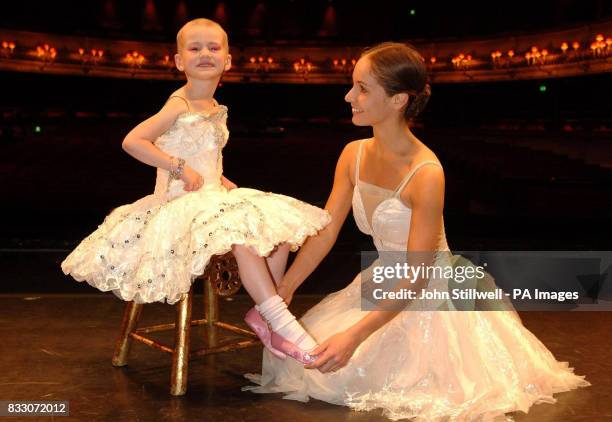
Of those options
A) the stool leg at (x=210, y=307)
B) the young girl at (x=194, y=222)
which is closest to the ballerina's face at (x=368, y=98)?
the young girl at (x=194, y=222)

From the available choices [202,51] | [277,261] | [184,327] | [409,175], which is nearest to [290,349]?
[277,261]

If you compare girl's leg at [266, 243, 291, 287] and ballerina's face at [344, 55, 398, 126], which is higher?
ballerina's face at [344, 55, 398, 126]

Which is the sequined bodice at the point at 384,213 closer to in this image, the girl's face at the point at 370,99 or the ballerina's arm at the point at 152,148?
the girl's face at the point at 370,99

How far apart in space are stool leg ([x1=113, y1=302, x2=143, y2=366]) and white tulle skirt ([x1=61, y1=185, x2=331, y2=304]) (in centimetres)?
26

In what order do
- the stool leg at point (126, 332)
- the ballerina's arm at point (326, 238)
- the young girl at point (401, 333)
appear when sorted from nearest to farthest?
the young girl at point (401, 333) → the ballerina's arm at point (326, 238) → the stool leg at point (126, 332)

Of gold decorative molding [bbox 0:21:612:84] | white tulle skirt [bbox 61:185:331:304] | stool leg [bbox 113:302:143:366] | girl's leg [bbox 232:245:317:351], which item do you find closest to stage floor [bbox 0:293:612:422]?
stool leg [bbox 113:302:143:366]

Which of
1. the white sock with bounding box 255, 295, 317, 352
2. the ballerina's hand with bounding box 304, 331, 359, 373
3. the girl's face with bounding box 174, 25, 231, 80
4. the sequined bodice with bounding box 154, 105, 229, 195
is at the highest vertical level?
the girl's face with bounding box 174, 25, 231, 80

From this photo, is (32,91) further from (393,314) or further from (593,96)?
(393,314)

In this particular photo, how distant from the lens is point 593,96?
53.8ft

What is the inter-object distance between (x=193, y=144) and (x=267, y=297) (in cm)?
70

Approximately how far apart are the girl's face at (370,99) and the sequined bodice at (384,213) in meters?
0.22

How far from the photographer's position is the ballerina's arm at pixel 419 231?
239 centimetres

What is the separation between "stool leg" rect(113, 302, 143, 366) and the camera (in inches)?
117

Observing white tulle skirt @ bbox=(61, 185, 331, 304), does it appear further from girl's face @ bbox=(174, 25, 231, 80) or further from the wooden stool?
girl's face @ bbox=(174, 25, 231, 80)
